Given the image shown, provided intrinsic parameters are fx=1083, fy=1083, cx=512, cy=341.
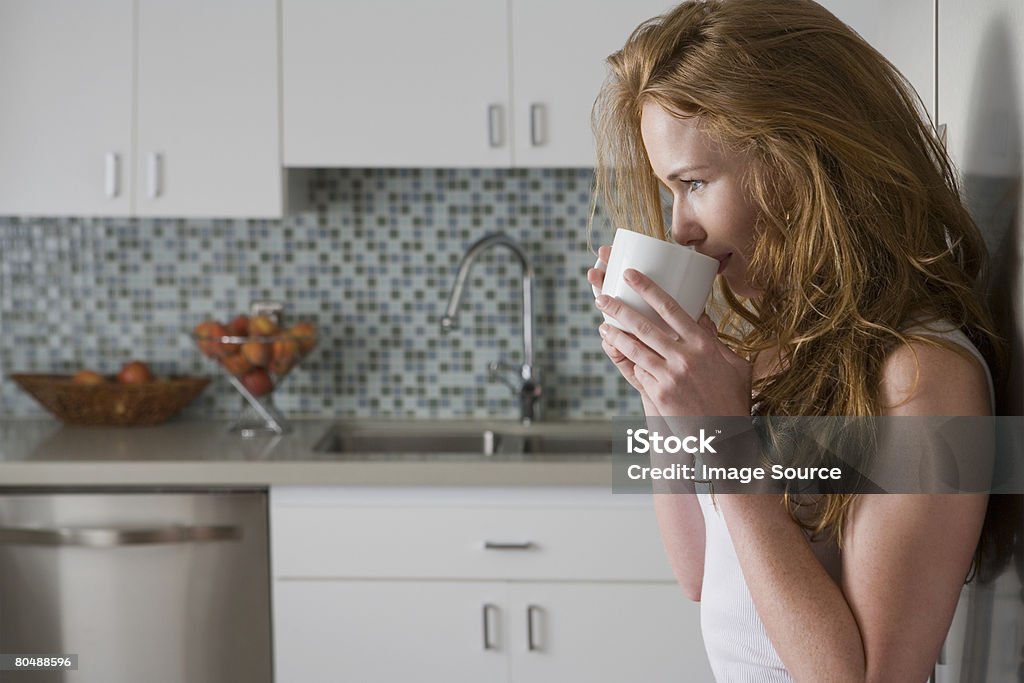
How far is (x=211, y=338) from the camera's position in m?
2.38

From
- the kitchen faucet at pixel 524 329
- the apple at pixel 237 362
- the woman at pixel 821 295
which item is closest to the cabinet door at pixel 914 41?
the woman at pixel 821 295

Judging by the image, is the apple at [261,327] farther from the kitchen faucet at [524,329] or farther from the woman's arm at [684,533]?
the woman's arm at [684,533]

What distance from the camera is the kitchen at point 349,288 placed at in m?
2.14

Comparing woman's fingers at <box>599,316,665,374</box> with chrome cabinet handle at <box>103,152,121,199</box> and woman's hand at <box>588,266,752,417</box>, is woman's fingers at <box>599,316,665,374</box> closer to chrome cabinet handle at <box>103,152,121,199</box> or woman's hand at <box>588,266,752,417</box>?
woman's hand at <box>588,266,752,417</box>

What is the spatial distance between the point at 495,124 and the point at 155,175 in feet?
2.43

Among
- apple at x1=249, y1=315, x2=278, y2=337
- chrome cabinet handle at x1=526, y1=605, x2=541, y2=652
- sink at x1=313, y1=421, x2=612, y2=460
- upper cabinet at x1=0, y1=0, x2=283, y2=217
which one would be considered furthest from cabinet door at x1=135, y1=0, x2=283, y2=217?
chrome cabinet handle at x1=526, y1=605, x2=541, y2=652

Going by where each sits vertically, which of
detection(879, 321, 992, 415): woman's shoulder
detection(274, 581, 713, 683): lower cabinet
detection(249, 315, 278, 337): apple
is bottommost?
detection(274, 581, 713, 683): lower cabinet

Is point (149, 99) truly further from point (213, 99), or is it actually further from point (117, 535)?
point (117, 535)

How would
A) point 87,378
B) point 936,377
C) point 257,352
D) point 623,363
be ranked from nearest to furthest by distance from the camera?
point 936,377 < point 623,363 < point 257,352 < point 87,378

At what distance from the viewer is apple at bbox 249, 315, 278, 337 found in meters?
2.47

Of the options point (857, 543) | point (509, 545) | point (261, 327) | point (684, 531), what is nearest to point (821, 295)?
point (857, 543)

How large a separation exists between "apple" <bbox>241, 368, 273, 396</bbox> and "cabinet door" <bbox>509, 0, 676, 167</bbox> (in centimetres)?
76

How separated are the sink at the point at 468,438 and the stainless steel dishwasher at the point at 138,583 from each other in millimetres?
425

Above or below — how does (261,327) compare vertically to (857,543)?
above
